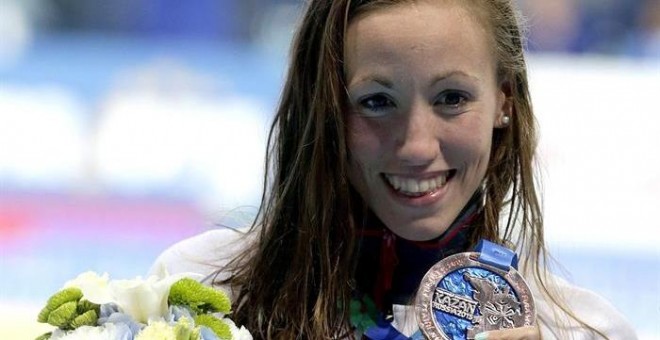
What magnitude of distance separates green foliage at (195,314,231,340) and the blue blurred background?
2.39 metres

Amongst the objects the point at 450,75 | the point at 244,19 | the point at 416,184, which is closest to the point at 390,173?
the point at 416,184

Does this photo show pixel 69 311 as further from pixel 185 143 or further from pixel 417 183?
pixel 185 143

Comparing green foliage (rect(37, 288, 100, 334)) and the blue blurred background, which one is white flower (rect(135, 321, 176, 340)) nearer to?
green foliage (rect(37, 288, 100, 334))

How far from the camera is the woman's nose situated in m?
1.50

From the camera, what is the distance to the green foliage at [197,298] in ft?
4.40

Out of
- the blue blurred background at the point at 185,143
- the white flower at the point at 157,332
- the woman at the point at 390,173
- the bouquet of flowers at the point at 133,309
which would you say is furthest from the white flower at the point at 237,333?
the blue blurred background at the point at 185,143

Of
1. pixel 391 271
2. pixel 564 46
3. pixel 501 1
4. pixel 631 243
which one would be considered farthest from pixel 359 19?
pixel 564 46

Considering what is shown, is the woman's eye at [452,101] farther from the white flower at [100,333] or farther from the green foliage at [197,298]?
the white flower at [100,333]

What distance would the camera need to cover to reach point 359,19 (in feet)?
5.12

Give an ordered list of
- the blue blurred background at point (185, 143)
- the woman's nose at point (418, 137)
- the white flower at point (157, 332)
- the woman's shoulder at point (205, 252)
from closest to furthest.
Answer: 1. the white flower at point (157, 332)
2. the woman's nose at point (418, 137)
3. the woman's shoulder at point (205, 252)
4. the blue blurred background at point (185, 143)

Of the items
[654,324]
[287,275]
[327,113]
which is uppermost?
[327,113]

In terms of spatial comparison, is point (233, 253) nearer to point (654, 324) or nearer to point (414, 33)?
point (414, 33)

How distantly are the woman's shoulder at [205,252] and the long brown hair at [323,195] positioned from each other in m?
0.05

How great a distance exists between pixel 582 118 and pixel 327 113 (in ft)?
8.69
